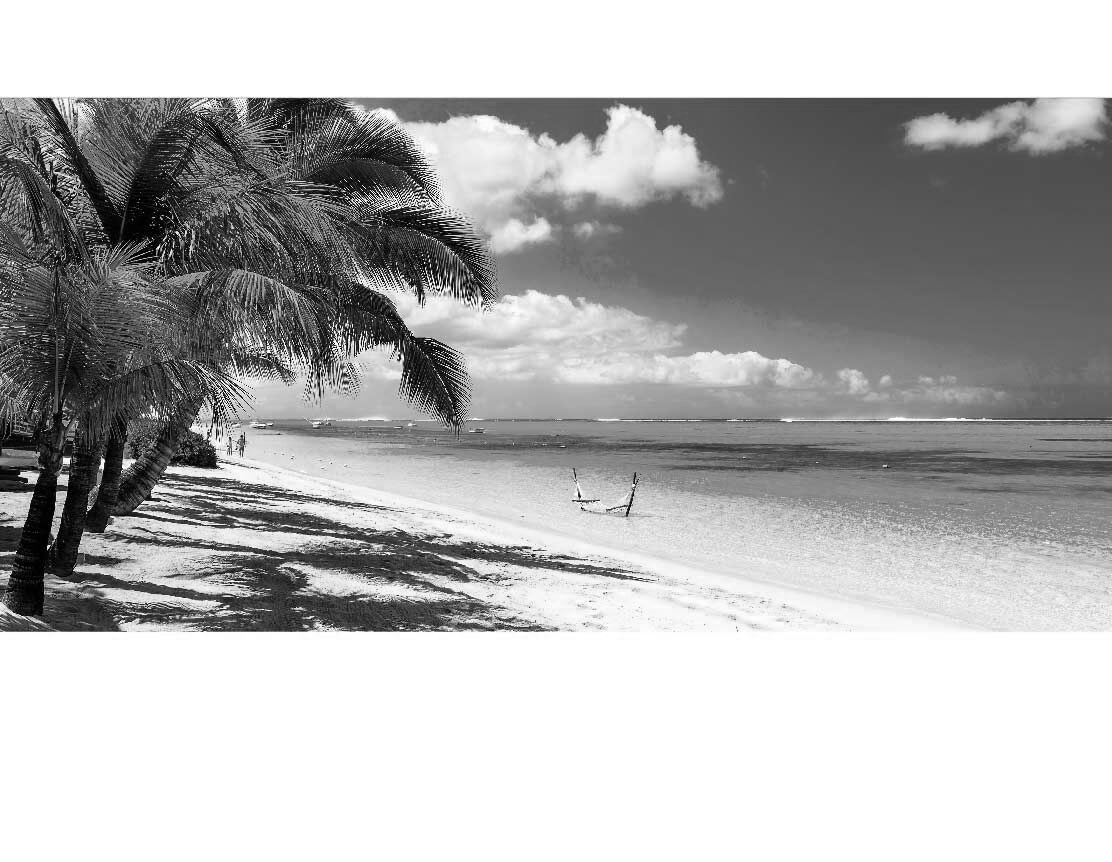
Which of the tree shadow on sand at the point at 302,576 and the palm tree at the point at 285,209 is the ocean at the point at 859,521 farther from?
the palm tree at the point at 285,209

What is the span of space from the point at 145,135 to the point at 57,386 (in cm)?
165

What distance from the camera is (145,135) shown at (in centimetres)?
365

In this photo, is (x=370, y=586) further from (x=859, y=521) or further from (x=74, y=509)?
(x=859, y=521)

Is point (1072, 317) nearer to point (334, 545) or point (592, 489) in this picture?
point (592, 489)

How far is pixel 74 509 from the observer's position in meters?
3.92

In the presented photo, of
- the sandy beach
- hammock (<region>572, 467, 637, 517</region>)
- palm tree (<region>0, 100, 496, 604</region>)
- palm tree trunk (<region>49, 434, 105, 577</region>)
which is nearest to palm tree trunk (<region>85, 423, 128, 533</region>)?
palm tree (<region>0, 100, 496, 604</region>)

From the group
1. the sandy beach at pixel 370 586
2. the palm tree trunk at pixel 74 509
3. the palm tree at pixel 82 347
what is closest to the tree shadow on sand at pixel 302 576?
the sandy beach at pixel 370 586

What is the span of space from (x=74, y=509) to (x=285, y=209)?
2221 mm

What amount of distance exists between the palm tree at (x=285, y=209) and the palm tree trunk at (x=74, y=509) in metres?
0.76

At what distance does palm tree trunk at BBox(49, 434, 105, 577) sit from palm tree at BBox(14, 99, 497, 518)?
2.48ft

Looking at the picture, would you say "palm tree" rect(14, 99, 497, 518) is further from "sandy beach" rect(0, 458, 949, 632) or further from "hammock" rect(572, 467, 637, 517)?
"hammock" rect(572, 467, 637, 517)

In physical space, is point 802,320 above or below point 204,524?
above

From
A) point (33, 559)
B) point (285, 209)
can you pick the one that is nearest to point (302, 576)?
point (33, 559)
